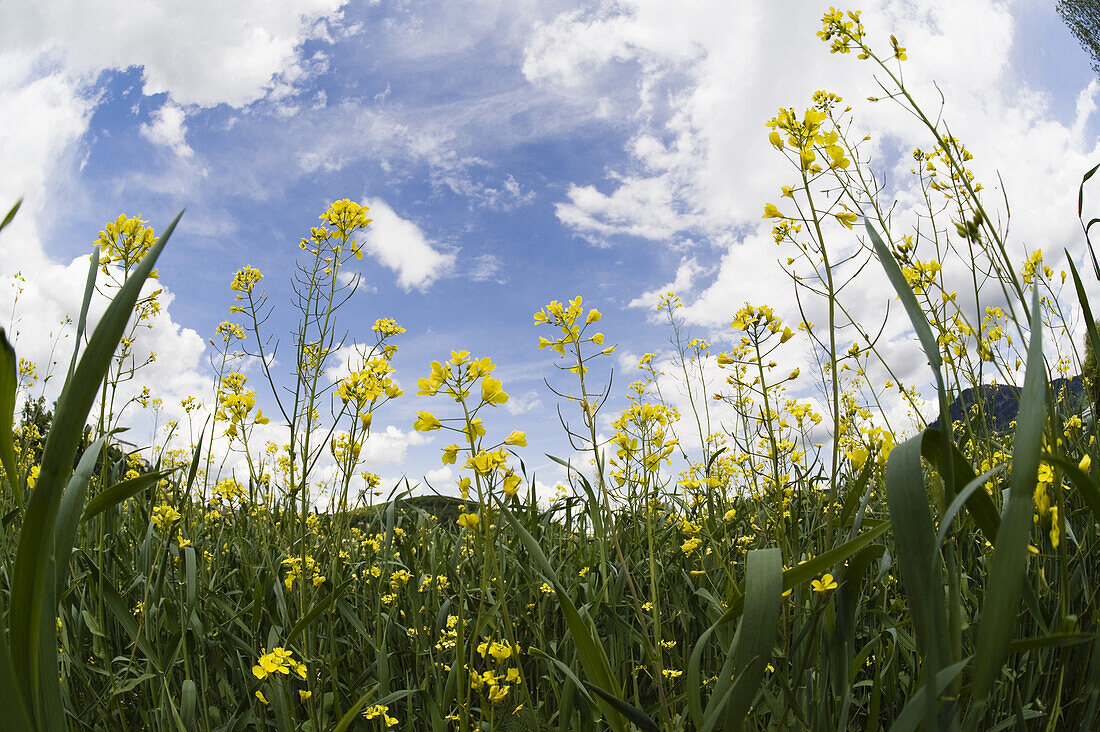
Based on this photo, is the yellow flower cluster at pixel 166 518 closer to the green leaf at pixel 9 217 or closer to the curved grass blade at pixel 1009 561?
the green leaf at pixel 9 217

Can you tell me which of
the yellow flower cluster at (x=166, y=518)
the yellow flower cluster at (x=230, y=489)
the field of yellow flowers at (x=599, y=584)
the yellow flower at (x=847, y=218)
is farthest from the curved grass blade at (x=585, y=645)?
the yellow flower cluster at (x=230, y=489)

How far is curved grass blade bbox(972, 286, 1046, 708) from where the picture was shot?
0.75 metres

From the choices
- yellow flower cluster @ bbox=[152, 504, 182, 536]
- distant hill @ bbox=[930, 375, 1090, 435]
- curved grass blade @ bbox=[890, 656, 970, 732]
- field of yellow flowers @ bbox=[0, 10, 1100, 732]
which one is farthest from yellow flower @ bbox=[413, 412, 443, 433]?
distant hill @ bbox=[930, 375, 1090, 435]

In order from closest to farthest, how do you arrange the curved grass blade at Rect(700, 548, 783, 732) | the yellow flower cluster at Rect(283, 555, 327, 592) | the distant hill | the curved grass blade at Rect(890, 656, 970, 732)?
1. the curved grass blade at Rect(890, 656, 970, 732)
2. the curved grass blade at Rect(700, 548, 783, 732)
3. the yellow flower cluster at Rect(283, 555, 327, 592)
4. the distant hill

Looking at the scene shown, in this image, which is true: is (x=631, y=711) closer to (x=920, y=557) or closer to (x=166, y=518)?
(x=920, y=557)

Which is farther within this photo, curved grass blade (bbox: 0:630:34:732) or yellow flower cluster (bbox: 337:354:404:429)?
yellow flower cluster (bbox: 337:354:404:429)

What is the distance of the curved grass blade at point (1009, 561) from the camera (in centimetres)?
75

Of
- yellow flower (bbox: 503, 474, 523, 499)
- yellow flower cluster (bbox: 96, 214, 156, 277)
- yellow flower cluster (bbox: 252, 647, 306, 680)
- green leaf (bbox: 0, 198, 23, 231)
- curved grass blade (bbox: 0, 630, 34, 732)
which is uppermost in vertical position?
yellow flower cluster (bbox: 96, 214, 156, 277)

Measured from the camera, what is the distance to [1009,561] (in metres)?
0.75

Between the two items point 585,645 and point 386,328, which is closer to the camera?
point 585,645

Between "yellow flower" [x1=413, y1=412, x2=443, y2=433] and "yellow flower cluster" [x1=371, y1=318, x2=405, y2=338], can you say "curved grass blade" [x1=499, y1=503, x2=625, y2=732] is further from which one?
"yellow flower cluster" [x1=371, y1=318, x2=405, y2=338]

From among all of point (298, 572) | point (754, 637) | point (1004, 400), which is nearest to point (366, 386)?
point (298, 572)

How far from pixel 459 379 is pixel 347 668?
4.70 ft

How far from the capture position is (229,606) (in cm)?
246
